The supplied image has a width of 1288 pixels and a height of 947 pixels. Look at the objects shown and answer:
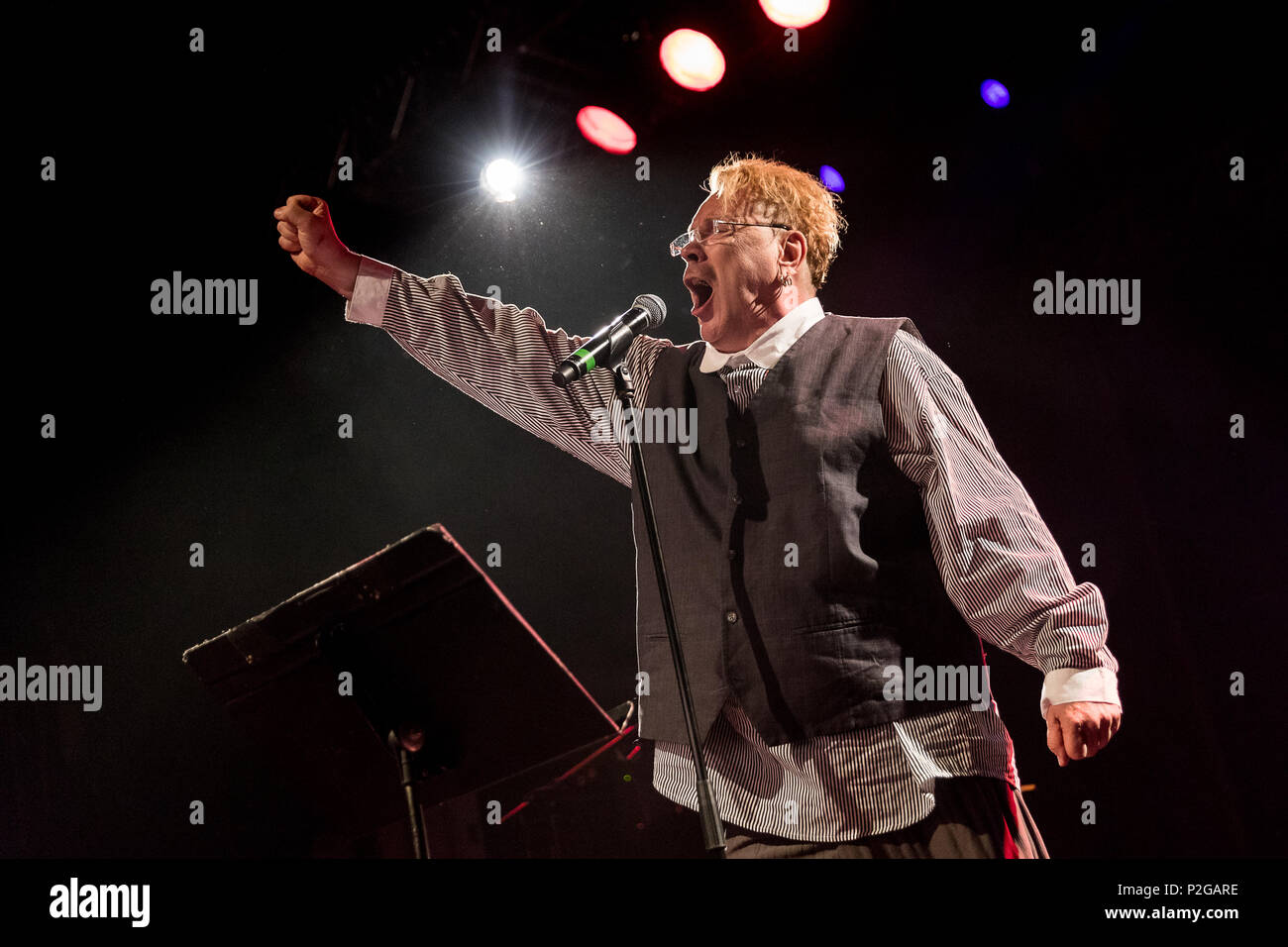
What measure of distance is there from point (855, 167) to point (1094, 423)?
109cm

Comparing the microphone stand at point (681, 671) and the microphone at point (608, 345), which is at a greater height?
the microphone at point (608, 345)

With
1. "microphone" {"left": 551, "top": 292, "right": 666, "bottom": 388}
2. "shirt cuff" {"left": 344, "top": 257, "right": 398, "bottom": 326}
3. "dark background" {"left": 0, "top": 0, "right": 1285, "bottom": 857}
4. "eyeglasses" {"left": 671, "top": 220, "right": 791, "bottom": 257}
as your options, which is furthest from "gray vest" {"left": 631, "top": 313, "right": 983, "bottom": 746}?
"dark background" {"left": 0, "top": 0, "right": 1285, "bottom": 857}

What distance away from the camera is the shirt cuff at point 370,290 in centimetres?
218

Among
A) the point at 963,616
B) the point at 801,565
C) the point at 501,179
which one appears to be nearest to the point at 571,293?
the point at 501,179

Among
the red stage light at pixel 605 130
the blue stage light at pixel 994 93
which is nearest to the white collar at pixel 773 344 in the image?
the red stage light at pixel 605 130

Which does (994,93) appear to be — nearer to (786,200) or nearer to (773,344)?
(786,200)

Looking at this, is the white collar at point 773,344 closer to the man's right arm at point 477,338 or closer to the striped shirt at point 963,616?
the striped shirt at point 963,616

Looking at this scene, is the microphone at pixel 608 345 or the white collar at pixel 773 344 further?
the white collar at pixel 773 344

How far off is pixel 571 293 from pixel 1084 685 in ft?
6.38

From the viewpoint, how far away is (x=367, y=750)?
1.63m

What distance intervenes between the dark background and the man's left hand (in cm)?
144

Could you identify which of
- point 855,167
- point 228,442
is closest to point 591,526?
point 228,442

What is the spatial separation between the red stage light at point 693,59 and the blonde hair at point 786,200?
722mm

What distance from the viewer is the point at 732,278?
2.24m
